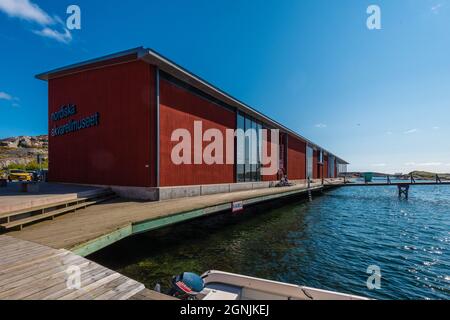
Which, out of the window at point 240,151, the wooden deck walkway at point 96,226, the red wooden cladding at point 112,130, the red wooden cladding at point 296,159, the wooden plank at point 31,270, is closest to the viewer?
the wooden plank at point 31,270

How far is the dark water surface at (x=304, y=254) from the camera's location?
6598 mm

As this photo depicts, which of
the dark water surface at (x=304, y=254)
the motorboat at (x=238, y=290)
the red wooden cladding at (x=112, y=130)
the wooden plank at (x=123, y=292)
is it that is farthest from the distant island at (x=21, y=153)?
the motorboat at (x=238, y=290)

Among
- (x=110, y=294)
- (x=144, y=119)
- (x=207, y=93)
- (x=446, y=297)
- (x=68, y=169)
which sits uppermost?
(x=207, y=93)

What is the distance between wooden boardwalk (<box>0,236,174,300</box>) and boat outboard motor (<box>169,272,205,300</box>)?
51 centimetres

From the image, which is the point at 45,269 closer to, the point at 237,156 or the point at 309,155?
the point at 237,156

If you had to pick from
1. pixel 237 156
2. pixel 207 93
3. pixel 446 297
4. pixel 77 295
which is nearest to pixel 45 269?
pixel 77 295

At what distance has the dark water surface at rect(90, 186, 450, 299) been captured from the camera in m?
6.60

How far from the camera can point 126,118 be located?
13.1 metres

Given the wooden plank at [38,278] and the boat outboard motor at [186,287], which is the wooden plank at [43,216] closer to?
the wooden plank at [38,278]

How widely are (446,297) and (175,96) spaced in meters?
13.9

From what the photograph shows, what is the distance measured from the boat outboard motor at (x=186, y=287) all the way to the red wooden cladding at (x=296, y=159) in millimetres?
29127

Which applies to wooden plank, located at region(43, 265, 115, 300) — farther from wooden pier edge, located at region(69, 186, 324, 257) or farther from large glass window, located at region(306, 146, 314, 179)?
large glass window, located at region(306, 146, 314, 179)

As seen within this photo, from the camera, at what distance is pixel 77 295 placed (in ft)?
10.7

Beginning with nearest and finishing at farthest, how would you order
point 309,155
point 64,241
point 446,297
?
1. point 64,241
2. point 446,297
3. point 309,155
